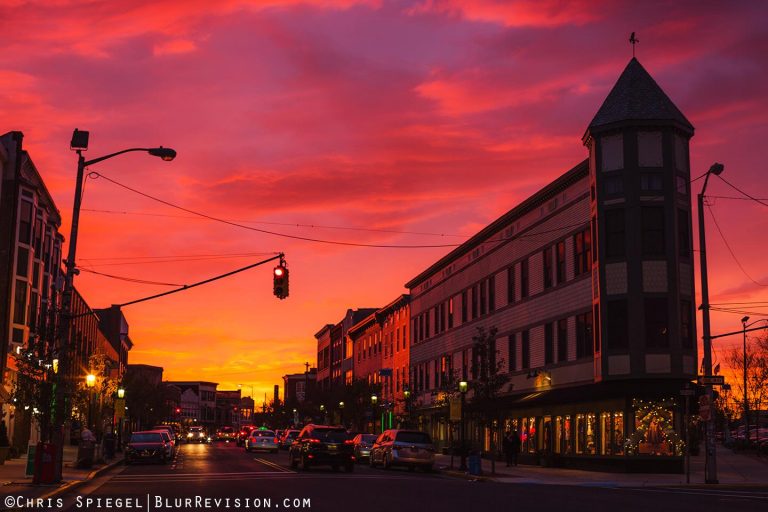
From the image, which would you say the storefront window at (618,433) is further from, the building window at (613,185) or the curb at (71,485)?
the curb at (71,485)

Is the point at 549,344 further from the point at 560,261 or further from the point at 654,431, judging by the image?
the point at 654,431

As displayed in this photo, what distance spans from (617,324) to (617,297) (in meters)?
1.18

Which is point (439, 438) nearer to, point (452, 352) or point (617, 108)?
point (452, 352)

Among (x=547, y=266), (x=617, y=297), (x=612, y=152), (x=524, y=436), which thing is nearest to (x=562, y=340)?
(x=547, y=266)

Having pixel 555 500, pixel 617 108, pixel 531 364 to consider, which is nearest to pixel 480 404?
pixel 531 364

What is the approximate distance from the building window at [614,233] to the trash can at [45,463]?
82.2ft

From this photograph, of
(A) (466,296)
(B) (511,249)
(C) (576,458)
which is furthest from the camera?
(A) (466,296)

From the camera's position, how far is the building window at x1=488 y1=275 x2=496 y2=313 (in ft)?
194

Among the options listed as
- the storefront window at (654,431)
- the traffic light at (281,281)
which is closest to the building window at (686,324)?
the storefront window at (654,431)

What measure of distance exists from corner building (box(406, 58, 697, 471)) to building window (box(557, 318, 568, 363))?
0.10 m

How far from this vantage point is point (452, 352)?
222 feet

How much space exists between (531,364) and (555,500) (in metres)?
28.4

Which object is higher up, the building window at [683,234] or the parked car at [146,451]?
the building window at [683,234]

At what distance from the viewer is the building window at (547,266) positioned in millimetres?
50000
